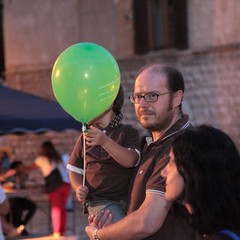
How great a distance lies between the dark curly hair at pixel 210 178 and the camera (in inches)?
108

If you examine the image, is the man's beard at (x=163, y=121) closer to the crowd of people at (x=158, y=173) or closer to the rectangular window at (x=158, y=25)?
the crowd of people at (x=158, y=173)

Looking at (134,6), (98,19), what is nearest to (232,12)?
(134,6)

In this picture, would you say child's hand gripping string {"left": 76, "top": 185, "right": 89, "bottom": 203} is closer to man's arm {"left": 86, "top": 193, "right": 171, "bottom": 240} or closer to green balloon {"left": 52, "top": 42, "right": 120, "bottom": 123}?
green balloon {"left": 52, "top": 42, "right": 120, "bottom": 123}

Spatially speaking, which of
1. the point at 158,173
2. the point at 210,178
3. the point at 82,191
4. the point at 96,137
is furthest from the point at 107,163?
the point at 210,178

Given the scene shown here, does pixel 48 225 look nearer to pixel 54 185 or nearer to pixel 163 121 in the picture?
pixel 54 185

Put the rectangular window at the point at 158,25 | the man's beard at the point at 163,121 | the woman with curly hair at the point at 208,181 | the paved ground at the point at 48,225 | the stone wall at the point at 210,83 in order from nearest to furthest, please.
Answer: the woman with curly hair at the point at 208,181, the man's beard at the point at 163,121, the paved ground at the point at 48,225, the stone wall at the point at 210,83, the rectangular window at the point at 158,25

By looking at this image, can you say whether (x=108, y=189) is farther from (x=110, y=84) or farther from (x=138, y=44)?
(x=138, y=44)

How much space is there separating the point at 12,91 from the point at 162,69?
22.8 feet

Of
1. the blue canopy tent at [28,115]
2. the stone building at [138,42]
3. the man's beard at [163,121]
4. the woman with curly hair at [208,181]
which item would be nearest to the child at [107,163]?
the man's beard at [163,121]

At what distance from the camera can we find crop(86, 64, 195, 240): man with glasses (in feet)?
10.6

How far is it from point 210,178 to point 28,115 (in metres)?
7.02

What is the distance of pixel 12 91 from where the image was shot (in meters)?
10.3

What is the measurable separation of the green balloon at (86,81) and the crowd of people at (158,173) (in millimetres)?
183

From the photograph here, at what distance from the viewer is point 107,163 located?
4082mm
